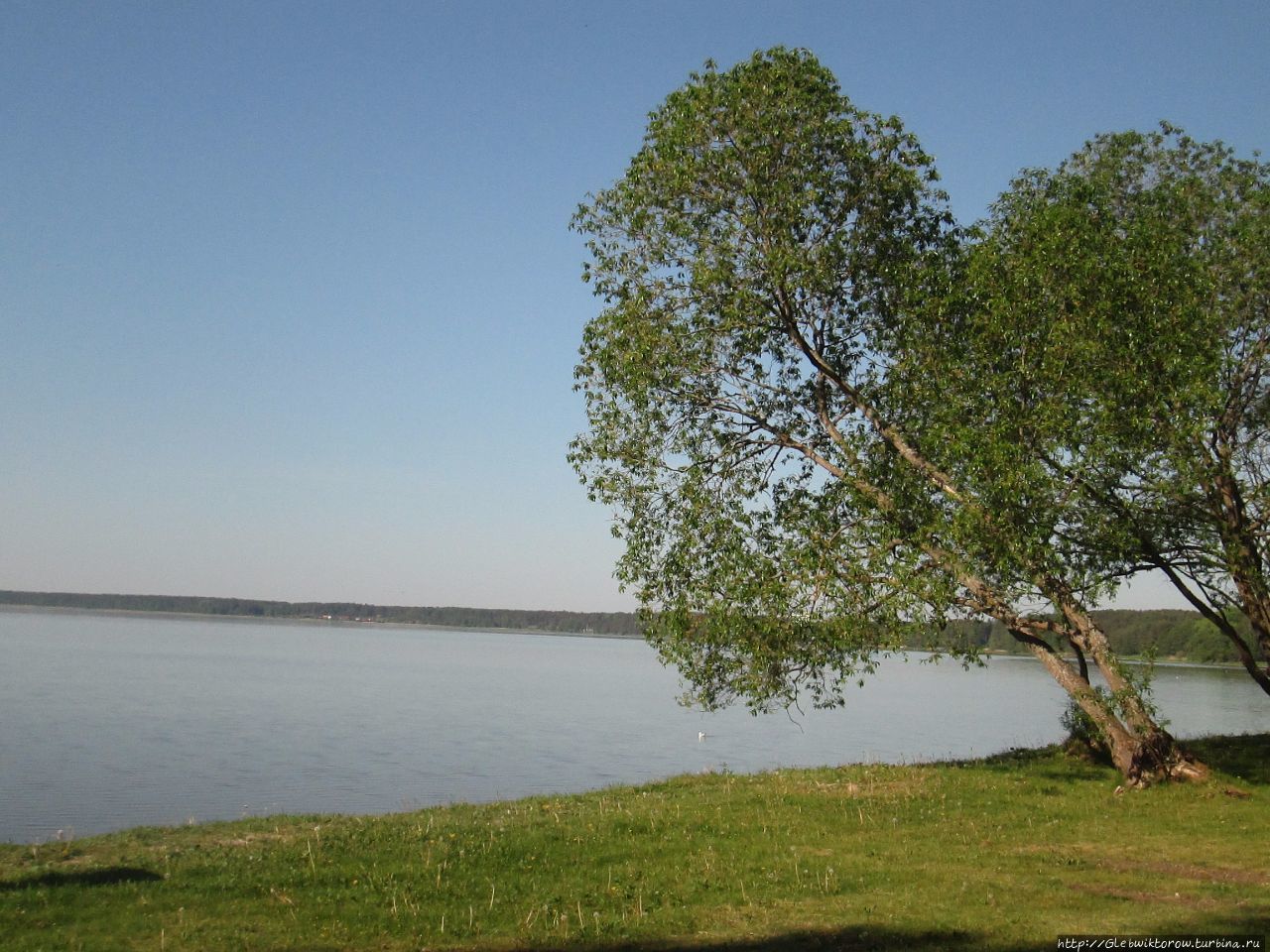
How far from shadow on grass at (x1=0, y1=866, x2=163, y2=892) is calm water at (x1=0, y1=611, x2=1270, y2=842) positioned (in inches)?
378

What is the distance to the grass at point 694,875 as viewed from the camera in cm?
1184

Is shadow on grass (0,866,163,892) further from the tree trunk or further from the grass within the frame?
the tree trunk

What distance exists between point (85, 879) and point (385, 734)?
30.2 metres

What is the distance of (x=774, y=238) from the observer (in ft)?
74.7

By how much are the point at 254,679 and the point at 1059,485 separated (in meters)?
64.9

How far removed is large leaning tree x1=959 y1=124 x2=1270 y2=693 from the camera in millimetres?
20328

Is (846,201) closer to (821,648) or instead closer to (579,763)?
(821,648)

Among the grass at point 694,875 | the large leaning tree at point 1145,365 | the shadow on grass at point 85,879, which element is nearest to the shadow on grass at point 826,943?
the grass at point 694,875

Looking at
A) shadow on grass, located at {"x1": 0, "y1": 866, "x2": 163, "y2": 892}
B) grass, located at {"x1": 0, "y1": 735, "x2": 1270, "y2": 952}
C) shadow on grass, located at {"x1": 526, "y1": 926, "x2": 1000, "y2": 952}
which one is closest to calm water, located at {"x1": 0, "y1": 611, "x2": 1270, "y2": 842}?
grass, located at {"x1": 0, "y1": 735, "x2": 1270, "y2": 952}

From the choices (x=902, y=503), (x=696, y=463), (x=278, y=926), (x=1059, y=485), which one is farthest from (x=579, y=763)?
(x=278, y=926)

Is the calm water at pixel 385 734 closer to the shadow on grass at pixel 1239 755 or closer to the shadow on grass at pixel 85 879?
the shadow on grass at pixel 1239 755

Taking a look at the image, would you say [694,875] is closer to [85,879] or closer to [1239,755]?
[85,879]

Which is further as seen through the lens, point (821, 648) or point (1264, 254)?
point (1264, 254)

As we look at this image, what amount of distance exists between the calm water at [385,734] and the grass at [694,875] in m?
9.11
